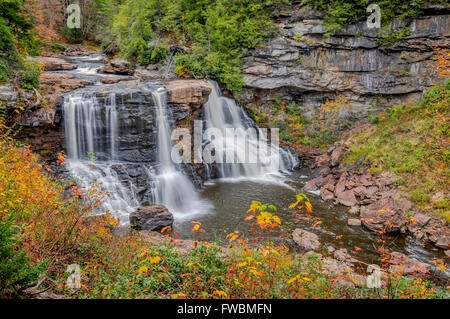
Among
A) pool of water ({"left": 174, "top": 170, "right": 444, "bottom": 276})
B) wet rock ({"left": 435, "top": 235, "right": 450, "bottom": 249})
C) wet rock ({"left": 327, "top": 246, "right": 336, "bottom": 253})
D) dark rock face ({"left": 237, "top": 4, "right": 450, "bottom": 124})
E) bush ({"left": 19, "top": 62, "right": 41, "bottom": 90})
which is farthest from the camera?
dark rock face ({"left": 237, "top": 4, "right": 450, "bottom": 124})

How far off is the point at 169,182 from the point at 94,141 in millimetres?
3872

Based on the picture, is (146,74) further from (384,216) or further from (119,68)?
(384,216)

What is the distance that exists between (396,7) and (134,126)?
1680 centimetres

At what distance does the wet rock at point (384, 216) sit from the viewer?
9.22 m

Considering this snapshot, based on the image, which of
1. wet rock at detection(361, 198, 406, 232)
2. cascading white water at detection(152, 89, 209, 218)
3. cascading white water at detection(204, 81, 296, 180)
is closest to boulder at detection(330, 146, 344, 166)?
cascading white water at detection(204, 81, 296, 180)

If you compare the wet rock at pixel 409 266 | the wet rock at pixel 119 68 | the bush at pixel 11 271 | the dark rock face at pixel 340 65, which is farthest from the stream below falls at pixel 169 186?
the dark rock face at pixel 340 65

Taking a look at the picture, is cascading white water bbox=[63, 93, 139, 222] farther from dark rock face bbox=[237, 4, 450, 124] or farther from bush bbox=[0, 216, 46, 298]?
dark rock face bbox=[237, 4, 450, 124]

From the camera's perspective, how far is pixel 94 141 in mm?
11789

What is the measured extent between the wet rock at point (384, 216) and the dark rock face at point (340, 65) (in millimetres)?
9414

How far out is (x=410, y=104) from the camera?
54.3 feet

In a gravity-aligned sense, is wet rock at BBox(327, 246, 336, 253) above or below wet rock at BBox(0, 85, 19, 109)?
below

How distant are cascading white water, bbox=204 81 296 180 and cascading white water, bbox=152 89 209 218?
2730 mm

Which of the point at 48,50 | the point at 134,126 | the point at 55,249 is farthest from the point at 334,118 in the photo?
the point at 48,50

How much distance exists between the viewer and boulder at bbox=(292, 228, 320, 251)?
810cm
